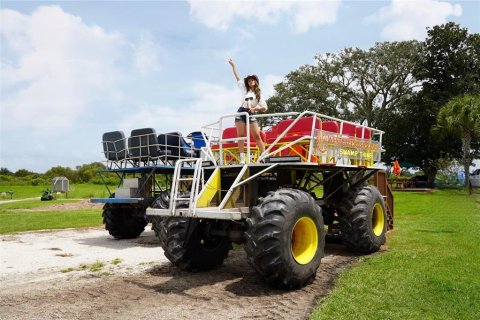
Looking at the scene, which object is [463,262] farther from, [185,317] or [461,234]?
[185,317]

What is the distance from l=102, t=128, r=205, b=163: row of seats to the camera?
463 inches

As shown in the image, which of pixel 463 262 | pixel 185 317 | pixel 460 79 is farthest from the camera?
pixel 460 79

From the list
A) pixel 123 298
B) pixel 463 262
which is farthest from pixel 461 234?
pixel 123 298

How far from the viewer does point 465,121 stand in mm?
32875

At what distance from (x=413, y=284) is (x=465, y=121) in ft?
98.3

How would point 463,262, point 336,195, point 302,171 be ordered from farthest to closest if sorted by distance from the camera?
point 336,195
point 302,171
point 463,262

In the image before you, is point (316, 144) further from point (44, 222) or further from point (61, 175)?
point (61, 175)

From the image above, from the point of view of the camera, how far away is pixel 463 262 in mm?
7996

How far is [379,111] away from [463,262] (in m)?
37.5

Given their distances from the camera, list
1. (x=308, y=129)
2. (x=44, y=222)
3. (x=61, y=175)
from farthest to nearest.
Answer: (x=61, y=175)
(x=44, y=222)
(x=308, y=129)

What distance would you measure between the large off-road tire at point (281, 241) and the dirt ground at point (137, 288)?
250 mm

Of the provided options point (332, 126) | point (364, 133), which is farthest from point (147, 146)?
point (364, 133)

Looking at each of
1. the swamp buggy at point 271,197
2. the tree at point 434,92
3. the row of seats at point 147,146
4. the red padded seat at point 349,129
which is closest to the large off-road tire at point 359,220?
the swamp buggy at point 271,197

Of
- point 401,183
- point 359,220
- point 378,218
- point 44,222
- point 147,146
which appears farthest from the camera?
point 401,183
